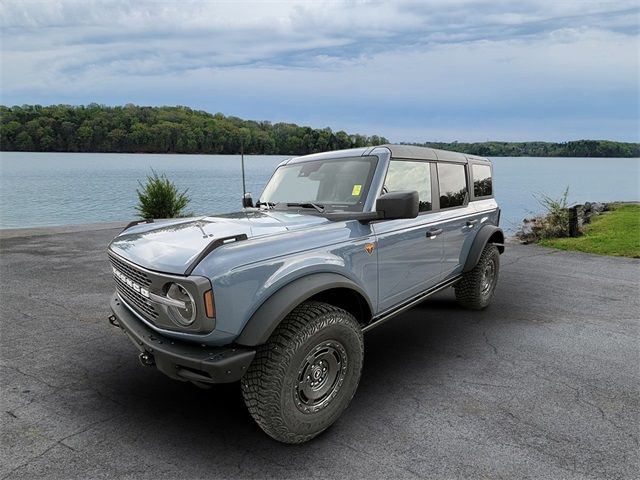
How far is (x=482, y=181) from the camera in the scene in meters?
5.49

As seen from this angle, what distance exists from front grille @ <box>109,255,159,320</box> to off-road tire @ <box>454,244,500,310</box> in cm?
365

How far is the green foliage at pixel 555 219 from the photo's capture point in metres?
11.5

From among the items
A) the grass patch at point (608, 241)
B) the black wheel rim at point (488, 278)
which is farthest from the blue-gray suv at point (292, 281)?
the grass patch at point (608, 241)

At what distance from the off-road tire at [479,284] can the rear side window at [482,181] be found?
676 millimetres

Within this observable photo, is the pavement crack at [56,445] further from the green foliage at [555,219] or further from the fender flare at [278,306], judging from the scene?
the green foliage at [555,219]

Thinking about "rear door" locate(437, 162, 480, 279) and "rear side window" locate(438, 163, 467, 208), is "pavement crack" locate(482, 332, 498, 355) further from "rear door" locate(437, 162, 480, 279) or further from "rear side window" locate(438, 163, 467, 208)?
"rear side window" locate(438, 163, 467, 208)

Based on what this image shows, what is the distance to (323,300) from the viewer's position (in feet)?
10.3

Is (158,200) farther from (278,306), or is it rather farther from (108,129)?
(108,129)

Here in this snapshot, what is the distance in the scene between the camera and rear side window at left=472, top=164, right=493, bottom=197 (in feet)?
17.4

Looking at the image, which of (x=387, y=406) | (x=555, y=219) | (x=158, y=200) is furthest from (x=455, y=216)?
(x=158, y=200)

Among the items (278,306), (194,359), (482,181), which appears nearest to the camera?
(194,359)

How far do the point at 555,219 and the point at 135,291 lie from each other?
11.7 m

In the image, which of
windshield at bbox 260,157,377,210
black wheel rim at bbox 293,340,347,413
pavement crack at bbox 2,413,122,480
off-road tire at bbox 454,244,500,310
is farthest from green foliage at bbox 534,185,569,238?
pavement crack at bbox 2,413,122,480

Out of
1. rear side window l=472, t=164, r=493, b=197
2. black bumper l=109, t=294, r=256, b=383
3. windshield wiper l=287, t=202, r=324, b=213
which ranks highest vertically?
rear side window l=472, t=164, r=493, b=197
